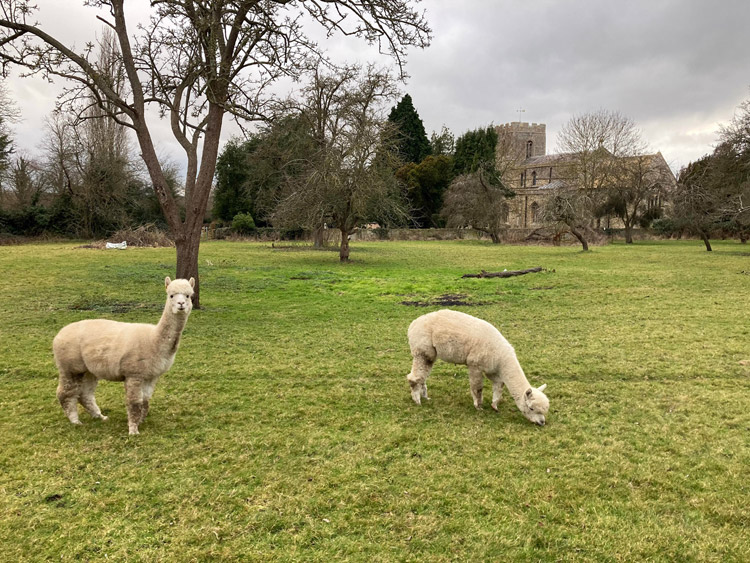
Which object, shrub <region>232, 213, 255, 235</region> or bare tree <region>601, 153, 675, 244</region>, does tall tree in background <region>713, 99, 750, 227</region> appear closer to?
bare tree <region>601, 153, 675, 244</region>

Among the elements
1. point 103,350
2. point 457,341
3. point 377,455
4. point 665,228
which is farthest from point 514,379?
point 665,228

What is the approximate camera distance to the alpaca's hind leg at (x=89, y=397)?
5402 millimetres

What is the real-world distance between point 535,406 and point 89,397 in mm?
5089

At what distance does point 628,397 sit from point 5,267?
75.6 ft

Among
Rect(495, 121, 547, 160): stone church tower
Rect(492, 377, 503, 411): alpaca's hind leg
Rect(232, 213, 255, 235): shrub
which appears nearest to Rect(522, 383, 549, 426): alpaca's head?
Rect(492, 377, 503, 411): alpaca's hind leg

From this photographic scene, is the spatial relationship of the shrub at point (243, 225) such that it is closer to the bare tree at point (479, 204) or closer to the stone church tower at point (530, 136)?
the bare tree at point (479, 204)

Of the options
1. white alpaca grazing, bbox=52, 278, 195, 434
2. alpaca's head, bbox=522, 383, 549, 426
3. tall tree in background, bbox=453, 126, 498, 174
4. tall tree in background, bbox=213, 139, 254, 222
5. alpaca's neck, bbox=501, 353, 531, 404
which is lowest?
alpaca's head, bbox=522, 383, 549, 426

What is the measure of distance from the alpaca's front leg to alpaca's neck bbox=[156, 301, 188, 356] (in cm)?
42

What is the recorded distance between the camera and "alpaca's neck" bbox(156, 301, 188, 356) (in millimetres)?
5062

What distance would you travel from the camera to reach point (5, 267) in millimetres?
19922

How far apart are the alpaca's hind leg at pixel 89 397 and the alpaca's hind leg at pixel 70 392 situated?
0.07 meters

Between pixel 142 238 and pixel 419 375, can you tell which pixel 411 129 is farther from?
pixel 419 375

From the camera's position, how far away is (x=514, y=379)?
5.82 meters

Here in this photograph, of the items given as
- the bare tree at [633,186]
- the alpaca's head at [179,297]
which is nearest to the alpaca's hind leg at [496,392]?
the alpaca's head at [179,297]
